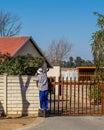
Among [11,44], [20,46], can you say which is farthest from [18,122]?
[11,44]

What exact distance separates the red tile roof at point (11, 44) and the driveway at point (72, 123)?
19760 mm

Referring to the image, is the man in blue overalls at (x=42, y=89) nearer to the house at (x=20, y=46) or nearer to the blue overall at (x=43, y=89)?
the blue overall at (x=43, y=89)

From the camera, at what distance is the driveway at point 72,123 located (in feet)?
42.1

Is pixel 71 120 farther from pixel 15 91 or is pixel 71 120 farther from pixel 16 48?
pixel 16 48

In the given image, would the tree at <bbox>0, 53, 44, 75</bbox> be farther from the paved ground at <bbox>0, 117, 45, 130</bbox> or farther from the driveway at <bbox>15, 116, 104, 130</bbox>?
the driveway at <bbox>15, 116, 104, 130</bbox>

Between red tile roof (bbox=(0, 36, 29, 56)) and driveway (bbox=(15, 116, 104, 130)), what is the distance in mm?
19760

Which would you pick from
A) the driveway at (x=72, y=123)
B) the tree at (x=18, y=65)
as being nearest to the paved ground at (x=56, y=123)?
the driveway at (x=72, y=123)

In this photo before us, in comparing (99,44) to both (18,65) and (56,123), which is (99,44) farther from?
(56,123)

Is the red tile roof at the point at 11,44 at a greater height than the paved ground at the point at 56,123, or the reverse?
the red tile roof at the point at 11,44

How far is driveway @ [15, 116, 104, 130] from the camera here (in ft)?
42.1

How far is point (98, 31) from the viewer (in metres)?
20.1

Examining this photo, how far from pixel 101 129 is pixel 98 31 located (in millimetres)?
8221

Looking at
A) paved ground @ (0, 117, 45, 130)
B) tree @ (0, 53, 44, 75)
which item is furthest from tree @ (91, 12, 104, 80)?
paved ground @ (0, 117, 45, 130)

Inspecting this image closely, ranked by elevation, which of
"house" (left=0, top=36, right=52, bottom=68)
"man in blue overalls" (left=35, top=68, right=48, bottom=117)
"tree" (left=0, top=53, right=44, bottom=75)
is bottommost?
"man in blue overalls" (left=35, top=68, right=48, bottom=117)
